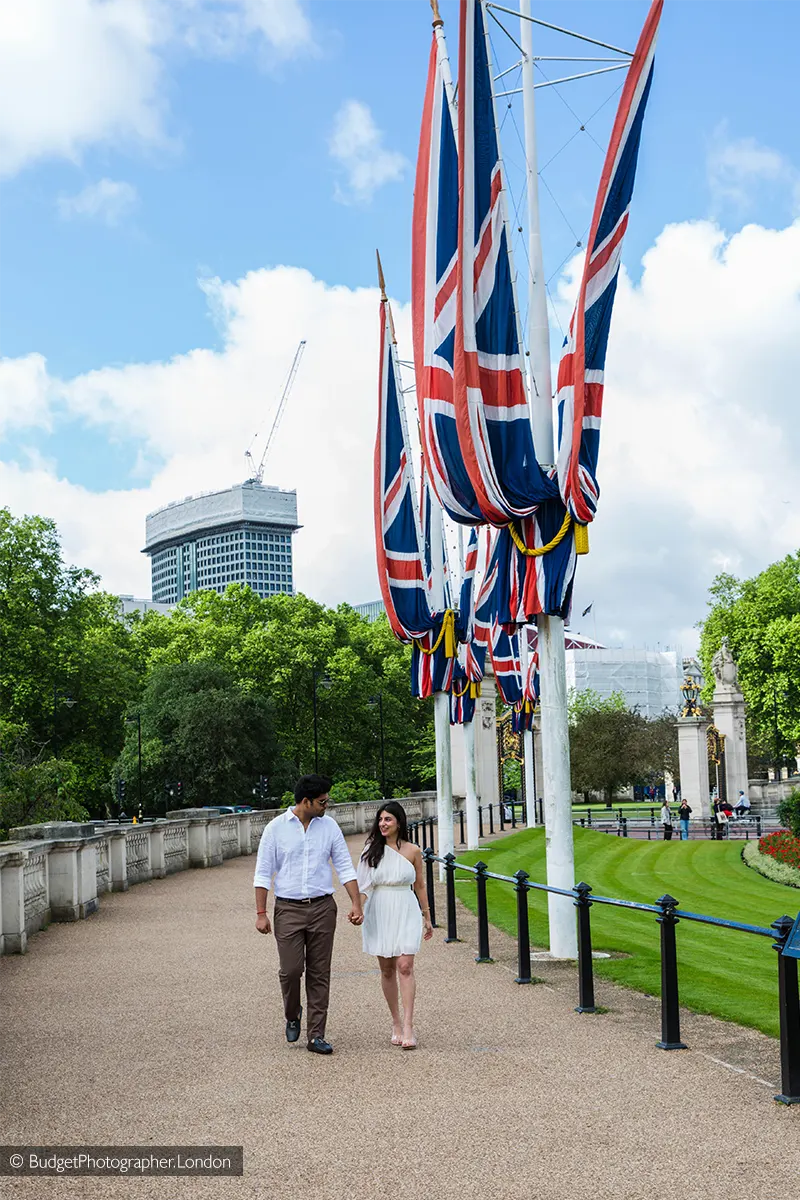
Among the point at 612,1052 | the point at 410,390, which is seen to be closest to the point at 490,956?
the point at 612,1052

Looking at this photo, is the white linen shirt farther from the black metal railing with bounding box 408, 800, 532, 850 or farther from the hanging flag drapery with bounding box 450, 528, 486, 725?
the black metal railing with bounding box 408, 800, 532, 850

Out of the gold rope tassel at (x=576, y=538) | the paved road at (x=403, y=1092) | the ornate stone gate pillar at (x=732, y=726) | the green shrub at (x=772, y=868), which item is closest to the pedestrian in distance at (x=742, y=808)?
the ornate stone gate pillar at (x=732, y=726)

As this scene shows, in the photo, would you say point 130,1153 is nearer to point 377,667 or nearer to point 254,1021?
point 254,1021

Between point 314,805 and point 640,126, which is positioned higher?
point 640,126

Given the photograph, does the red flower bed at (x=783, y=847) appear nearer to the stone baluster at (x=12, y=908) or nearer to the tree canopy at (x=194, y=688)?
the stone baluster at (x=12, y=908)

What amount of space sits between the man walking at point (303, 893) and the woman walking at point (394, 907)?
0.16 metres

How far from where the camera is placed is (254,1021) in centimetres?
1034

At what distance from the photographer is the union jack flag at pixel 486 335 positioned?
14250mm

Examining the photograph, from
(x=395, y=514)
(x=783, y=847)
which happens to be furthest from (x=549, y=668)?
(x=783, y=847)

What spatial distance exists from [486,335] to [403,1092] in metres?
9.07

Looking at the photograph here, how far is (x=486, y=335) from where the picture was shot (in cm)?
1452

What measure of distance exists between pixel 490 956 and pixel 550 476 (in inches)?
213

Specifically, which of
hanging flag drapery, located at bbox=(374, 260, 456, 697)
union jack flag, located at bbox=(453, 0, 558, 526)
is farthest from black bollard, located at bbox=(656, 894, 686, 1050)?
hanging flag drapery, located at bbox=(374, 260, 456, 697)

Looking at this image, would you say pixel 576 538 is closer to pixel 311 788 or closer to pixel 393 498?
pixel 311 788
